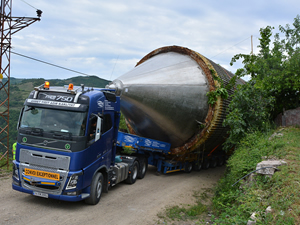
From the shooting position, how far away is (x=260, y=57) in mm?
13242

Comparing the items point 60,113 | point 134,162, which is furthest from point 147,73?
point 60,113

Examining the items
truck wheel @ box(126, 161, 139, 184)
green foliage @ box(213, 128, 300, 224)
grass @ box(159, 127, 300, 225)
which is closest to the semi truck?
truck wheel @ box(126, 161, 139, 184)

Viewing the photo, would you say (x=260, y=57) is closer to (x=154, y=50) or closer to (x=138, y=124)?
(x=154, y=50)

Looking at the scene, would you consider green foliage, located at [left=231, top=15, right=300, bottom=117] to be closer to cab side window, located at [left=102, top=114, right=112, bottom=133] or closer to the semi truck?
the semi truck

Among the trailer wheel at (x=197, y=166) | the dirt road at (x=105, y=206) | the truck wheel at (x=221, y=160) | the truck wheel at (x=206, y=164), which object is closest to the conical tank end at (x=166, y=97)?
the dirt road at (x=105, y=206)


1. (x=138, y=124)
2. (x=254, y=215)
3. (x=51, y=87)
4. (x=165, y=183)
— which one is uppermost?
(x=51, y=87)

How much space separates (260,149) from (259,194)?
127 inches

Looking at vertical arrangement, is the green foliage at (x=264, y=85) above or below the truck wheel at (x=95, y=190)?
above

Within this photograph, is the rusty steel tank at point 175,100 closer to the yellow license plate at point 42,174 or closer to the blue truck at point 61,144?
the blue truck at point 61,144

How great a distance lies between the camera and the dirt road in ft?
21.1

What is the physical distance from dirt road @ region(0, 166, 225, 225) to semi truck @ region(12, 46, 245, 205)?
1.24 ft

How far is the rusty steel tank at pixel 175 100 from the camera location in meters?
10.2

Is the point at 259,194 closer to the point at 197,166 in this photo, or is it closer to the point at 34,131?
the point at 34,131

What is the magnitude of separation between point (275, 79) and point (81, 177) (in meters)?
9.03
